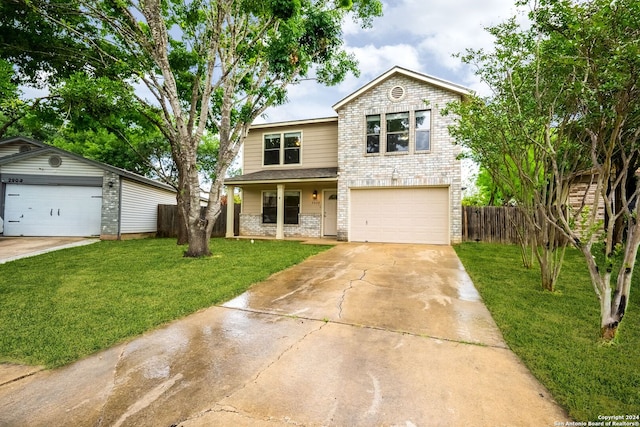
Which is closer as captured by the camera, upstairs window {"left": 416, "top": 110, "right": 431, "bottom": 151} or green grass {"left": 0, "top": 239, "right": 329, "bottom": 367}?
green grass {"left": 0, "top": 239, "right": 329, "bottom": 367}

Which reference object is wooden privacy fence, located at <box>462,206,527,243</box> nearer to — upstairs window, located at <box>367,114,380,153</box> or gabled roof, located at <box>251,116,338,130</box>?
upstairs window, located at <box>367,114,380,153</box>

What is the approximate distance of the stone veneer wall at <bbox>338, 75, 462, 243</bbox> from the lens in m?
10.6

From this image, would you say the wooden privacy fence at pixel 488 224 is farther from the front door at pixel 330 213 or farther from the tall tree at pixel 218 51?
the tall tree at pixel 218 51

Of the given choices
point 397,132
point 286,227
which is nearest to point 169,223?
point 286,227

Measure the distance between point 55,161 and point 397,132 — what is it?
13.9m

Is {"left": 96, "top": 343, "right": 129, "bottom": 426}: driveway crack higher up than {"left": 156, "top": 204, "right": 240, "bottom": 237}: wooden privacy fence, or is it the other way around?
{"left": 156, "top": 204, "right": 240, "bottom": 237}: wooden privacy fence

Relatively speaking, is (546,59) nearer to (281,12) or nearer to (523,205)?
(523,205)

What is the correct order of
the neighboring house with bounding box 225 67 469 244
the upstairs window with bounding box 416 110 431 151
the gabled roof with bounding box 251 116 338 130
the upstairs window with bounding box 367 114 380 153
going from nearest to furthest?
the neighboring house with bounding box 225 67 469 244 → the upstairs window with bounding box 416 110 431 151 → the upstairs window with bounding box 367 114 380 153 → the gabled roof with bounding box 251 116 338 130

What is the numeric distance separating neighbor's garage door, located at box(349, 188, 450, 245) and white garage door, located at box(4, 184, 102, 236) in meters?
10.9

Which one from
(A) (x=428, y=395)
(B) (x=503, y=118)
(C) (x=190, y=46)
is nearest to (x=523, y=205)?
(B) (x=503, y=118)

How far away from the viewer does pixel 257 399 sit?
6.63 ft

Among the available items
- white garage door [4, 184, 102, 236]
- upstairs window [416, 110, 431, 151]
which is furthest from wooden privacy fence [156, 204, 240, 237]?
upstairs window [416, 110, 431, 151]

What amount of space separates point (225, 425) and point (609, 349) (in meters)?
3.41

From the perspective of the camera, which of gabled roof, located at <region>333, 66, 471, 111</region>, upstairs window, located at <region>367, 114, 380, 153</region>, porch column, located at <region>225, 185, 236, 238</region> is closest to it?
gabled roof, located at <region>333, 66, 471, 111</region>
